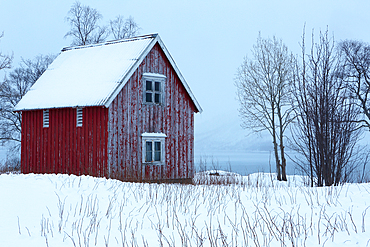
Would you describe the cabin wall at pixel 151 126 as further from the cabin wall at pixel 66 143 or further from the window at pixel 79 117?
the window at pixel 79 117

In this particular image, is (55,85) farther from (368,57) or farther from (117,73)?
(368,57)

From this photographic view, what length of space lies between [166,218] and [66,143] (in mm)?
12555

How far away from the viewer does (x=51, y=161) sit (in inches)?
822

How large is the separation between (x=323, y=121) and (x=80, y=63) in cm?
1457

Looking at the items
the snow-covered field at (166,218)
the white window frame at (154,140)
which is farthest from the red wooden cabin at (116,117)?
the snow-covered field at (166,218)

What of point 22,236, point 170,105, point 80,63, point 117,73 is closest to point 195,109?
point 170,105

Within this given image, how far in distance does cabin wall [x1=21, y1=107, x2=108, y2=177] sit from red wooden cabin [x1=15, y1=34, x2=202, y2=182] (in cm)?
4

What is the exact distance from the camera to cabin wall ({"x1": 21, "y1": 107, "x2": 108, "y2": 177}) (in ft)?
62.2

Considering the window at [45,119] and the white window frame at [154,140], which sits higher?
the window at [45,119]

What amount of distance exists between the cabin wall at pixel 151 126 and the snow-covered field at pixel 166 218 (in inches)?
235

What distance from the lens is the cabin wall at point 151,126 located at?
1916 centimetres

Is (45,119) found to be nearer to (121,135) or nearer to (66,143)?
(66,143)

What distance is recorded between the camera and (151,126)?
67.5ft

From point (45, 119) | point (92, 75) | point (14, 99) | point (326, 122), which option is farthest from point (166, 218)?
point (14, 99)
